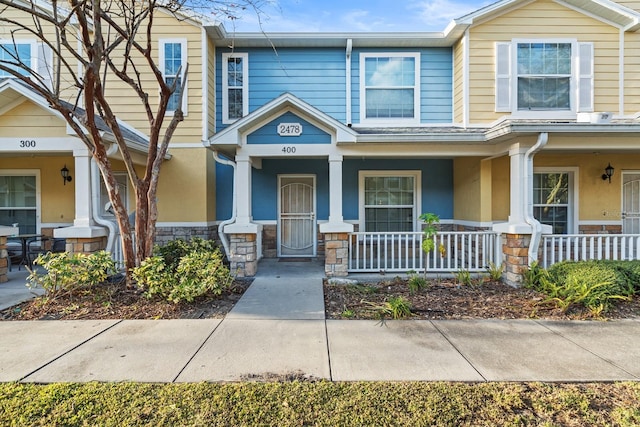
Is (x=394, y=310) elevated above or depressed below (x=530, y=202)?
below

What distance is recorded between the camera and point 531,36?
8.30m

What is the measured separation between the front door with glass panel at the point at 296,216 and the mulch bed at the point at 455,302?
10.0ft

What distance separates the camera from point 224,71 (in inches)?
359

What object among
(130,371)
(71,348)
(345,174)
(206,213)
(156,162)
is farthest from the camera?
(345,174)

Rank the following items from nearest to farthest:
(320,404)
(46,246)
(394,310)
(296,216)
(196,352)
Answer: (320,404) → (196,352) → (394,310) → (46,246) → (296,216)

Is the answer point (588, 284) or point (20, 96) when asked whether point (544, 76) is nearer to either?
point (588, 284)

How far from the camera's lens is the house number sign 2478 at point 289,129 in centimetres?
710

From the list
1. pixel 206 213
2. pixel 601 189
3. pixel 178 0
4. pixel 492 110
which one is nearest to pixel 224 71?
pixel 178 0

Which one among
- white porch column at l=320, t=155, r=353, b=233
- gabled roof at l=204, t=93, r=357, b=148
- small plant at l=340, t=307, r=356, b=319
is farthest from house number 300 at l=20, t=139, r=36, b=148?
small plant at l=340, t=307, r=356, b=319

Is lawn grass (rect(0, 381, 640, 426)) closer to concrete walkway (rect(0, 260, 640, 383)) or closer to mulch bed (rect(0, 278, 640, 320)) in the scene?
concrete walkway (rect(0, 260, 640, 383))

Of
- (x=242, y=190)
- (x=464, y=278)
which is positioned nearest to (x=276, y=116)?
(x=242, y=190)

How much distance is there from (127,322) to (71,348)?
85 centimetres

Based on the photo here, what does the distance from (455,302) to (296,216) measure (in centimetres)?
504

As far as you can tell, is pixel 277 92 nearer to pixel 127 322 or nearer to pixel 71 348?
pixel 127 322
